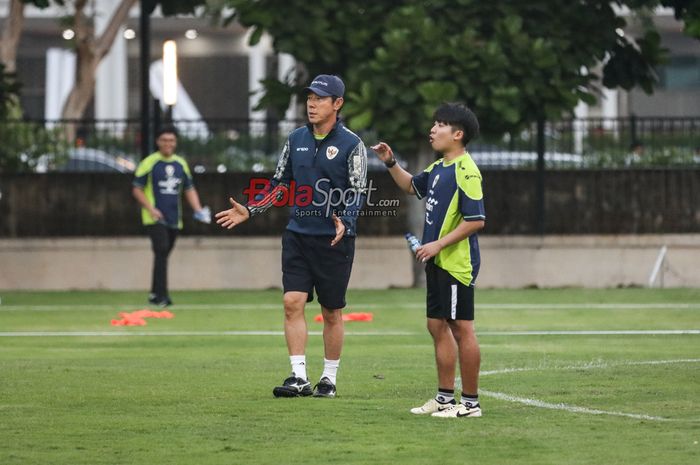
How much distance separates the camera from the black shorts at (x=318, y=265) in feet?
35.0

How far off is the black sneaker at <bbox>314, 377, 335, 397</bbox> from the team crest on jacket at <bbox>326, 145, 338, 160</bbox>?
1.42 meters

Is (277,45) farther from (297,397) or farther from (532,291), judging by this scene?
(297,397)

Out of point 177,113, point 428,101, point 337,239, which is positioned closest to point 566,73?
point 428,101

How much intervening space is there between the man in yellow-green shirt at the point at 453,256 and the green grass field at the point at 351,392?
25 centimetres

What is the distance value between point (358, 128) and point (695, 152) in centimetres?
536

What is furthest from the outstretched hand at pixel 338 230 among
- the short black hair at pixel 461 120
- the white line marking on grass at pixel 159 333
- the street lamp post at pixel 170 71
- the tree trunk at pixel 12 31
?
the tree trunk at pixel 12 31

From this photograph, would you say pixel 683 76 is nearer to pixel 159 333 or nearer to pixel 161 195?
pixel 161 195

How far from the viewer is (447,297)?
30.9 ft

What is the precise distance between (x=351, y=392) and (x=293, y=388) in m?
0.50

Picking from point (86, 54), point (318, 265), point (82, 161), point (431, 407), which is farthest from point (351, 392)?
point (86, 54)

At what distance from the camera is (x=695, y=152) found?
2331 cm

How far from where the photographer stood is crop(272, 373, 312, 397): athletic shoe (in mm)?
10477

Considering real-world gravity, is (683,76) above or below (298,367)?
above

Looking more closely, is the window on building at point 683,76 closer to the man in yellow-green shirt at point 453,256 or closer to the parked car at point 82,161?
the parked car at point 82,161
